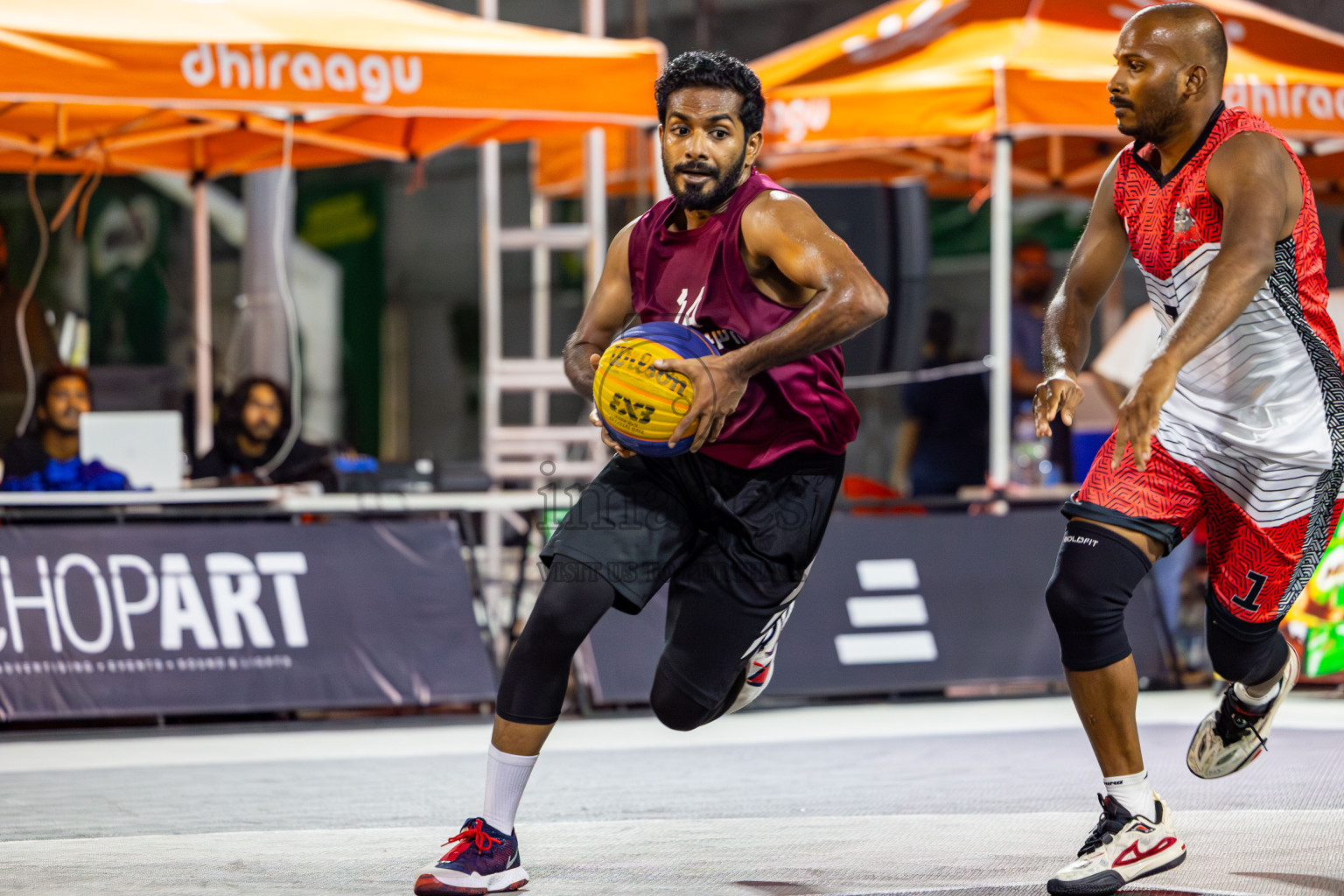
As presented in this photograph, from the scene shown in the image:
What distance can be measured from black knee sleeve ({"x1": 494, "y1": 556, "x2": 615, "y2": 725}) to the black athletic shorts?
111 millimetres

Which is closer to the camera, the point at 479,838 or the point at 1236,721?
the point at 479,838

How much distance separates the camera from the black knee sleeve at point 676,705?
12.5 feet

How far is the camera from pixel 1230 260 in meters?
3.44

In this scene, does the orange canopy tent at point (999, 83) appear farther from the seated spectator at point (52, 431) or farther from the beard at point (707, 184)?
the beard at point (707, 184)

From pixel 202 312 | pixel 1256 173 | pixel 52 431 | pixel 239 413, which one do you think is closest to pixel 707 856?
pixel 1256 173

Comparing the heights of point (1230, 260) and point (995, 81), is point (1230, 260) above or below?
below

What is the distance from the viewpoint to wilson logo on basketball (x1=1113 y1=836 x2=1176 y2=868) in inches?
138

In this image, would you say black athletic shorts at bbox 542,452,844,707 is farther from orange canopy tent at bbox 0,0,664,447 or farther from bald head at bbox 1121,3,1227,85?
orange canopy tent at bbox 0,0,664,447

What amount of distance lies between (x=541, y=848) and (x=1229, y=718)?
181 cm

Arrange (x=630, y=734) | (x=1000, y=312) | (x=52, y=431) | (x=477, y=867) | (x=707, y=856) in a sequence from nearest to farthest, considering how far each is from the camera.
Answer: (x=477, y=867)
(x=707, y=856)
(x=630, y=734)
(x=52, y=431)
(x=1000, y=312)

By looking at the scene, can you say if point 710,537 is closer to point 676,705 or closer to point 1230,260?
point 676,705

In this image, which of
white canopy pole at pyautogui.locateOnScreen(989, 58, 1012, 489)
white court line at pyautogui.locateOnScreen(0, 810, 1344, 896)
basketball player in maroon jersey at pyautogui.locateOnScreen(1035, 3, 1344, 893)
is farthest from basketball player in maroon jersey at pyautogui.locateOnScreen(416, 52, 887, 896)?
white canopy pole at pyautogui.locateOnScreen(989, 58, 1012, 489)

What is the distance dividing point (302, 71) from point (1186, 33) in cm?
426

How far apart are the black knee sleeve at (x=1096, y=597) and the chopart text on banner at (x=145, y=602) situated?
13.1 ft
